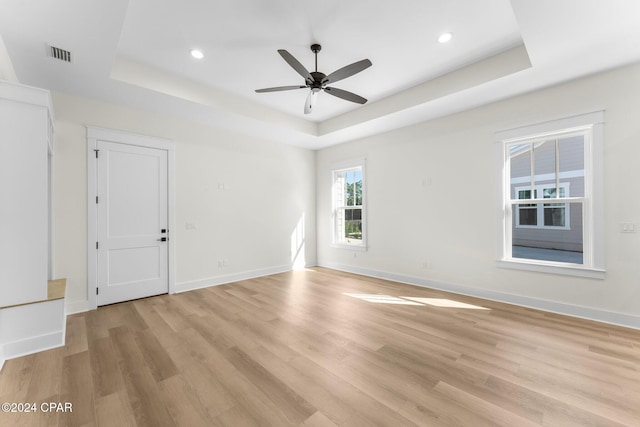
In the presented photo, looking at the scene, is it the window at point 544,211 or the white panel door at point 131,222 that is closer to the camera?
the window at point 544,211

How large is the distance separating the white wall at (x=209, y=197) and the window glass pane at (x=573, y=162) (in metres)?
4.56

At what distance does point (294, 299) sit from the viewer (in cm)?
393

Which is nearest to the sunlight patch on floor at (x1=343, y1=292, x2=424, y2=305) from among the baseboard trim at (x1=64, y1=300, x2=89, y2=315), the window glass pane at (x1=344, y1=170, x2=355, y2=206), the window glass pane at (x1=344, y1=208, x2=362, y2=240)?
the window glass pane at (x1=344, y1=208, x2=362, y2=240)

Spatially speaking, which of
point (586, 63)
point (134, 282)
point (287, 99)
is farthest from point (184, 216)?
point (586, 63)

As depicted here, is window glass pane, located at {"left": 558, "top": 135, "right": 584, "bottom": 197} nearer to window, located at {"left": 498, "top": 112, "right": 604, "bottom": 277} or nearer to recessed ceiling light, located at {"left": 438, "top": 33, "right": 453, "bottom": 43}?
window, located at {"left": 498, "top": 112, "right": 604, "bottom": 277}

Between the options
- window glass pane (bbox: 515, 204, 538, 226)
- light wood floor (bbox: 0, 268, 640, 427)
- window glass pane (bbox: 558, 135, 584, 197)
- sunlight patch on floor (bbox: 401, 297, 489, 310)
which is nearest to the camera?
light wood floor (bbox: 0, 268, 640, 427)

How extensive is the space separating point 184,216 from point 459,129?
4744 millimetres

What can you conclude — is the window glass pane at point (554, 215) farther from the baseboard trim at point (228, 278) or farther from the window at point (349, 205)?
the baseboard trim at point (228, 278)

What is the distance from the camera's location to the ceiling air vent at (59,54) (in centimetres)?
259

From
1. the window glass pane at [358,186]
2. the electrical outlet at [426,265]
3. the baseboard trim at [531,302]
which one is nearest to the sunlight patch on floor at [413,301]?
the baseboard trim at [531,302]

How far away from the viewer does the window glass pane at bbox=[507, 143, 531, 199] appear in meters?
3.71

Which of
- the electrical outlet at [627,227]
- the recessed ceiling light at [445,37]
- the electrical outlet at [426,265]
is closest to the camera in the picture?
the recessed ceiling light at [445,37]

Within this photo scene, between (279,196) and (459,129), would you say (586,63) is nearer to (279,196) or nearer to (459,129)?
(459,129)

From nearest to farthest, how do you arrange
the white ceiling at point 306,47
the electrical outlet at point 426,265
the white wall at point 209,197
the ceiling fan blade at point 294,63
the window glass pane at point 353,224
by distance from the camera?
the white ceiling at point 306,47 → the ceiling fan blade at point 294,63 → the white wall at point 209,197 → the electrical outlet at point 426,265 → the window glass pane at point 353,224
